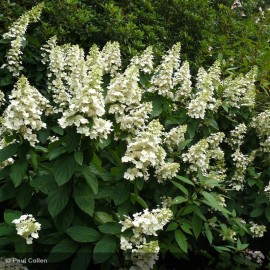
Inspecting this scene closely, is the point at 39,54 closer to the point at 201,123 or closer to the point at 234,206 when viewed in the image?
the point at 201,123

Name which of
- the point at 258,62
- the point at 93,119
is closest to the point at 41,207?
the point at 93,119

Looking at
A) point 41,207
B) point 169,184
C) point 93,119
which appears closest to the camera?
point 93,119

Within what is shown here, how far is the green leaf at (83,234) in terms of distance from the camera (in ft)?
7.32

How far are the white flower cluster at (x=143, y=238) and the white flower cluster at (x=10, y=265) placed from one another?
0.61 metres

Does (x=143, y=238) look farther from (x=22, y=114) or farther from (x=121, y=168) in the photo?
(x=22, y=114)

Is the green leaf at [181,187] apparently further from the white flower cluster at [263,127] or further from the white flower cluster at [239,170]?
the white flower cluster at [263,127]

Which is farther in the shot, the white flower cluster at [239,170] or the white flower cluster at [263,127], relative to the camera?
the white flower cluster at [263,127]

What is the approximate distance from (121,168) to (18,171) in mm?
612

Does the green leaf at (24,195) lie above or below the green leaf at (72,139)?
below

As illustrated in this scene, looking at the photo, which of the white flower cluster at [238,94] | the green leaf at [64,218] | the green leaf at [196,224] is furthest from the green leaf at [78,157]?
the white flower cluster at [238,94]

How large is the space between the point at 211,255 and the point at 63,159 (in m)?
1.93

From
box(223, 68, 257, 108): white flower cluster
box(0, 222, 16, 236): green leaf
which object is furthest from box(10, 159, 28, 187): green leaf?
box(223, 68, 257, 108): white flower cluster

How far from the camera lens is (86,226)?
233 centimetres

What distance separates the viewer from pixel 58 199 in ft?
7.27
